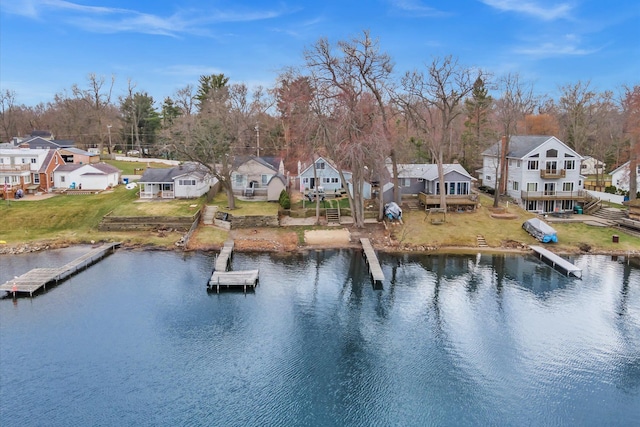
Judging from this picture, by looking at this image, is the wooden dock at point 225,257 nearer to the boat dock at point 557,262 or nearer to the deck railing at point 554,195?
the boat dock at point 557,262

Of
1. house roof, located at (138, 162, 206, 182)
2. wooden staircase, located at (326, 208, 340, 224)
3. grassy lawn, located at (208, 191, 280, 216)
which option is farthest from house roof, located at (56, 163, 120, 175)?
wooden staircase, located at (326, 208, 340, 224)

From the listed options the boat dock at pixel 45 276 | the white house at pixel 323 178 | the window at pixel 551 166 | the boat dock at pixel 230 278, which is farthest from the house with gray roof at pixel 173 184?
the window at pixel 551 166

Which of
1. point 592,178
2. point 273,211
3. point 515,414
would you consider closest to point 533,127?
point 592,178

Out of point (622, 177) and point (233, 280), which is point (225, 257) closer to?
point (233, 280)

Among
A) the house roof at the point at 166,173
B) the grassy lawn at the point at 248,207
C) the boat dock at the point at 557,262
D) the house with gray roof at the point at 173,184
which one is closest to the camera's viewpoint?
the boat dock at the point at 557,262

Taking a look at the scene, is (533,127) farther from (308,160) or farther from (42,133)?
(42,133)

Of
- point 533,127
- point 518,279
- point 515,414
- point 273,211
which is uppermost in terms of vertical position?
point 533,127
